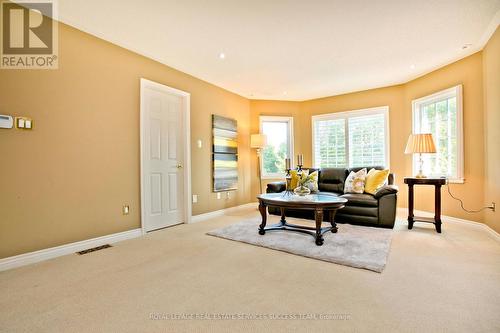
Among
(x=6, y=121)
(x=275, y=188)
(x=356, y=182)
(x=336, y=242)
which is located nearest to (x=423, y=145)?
(x=356, y=182)

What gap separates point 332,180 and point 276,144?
1.86 m

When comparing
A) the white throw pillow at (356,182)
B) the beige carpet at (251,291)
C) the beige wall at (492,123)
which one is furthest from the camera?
the white throw pillow at (356,182)

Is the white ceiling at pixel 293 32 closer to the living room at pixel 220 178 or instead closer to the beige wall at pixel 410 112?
the living room at pixel 220 178

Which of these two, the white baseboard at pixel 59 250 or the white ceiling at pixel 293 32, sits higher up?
the white ceiling at pixel 293 32

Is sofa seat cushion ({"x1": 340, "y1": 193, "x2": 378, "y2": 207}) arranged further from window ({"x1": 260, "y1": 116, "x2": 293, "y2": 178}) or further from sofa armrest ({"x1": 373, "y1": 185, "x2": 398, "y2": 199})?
window ({"x1": 260, "y1": 116, "x2": 293, "y2": 178})

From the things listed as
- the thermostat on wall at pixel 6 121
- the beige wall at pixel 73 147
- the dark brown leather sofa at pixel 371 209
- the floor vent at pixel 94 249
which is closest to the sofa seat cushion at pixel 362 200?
the dark brown leather sofa at pixel 371 209

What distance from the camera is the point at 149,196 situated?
3602mm

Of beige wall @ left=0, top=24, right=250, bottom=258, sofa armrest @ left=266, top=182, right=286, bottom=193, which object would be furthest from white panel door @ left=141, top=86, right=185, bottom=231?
sofa armrest @ left=266, top=182, right=286, bottom=193

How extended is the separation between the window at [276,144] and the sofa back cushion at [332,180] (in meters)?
1.32

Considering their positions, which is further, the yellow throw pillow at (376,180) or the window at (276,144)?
the window at (276,144)

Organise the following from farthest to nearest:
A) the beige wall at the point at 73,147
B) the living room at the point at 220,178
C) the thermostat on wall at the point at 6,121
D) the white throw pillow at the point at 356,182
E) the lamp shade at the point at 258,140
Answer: the lamp shade at the point at 258,140 < the white throw pillow at the point at 356,182 < the beige wall at the point at 73,147 < the thermostat on wall at the point at 6,121 < the living room at the point at 220,178

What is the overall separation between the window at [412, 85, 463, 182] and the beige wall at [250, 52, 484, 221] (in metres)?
0.09

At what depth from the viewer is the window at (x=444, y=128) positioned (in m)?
3.83

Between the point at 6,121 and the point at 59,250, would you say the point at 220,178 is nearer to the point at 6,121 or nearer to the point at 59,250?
the point at 59,250
